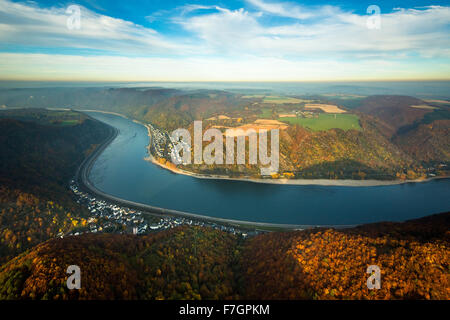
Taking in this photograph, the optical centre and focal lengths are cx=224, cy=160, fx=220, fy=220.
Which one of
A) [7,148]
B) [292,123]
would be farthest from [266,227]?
[7,148]

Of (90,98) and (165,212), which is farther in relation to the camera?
(90,98)

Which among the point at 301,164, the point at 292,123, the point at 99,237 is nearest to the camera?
the point at 99,237

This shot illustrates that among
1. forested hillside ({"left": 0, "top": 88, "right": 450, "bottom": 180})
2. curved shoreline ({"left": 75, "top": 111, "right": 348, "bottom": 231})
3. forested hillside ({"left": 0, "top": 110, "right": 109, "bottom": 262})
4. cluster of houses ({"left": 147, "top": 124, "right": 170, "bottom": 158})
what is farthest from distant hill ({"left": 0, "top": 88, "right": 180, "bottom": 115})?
curved shoreline ({"left": 75, "top": 111, "right": 348, "bottom": 231})

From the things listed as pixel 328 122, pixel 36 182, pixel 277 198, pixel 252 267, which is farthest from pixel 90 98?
pixel 252 267

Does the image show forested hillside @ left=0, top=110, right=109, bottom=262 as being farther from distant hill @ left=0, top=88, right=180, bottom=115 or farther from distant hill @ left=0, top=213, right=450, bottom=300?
distant hill @ left=0, top=88, right=180, bottom=115

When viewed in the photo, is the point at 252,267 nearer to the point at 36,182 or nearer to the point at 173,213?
the point at 173,213

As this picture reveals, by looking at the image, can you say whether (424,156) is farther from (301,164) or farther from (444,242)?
(444,242)
